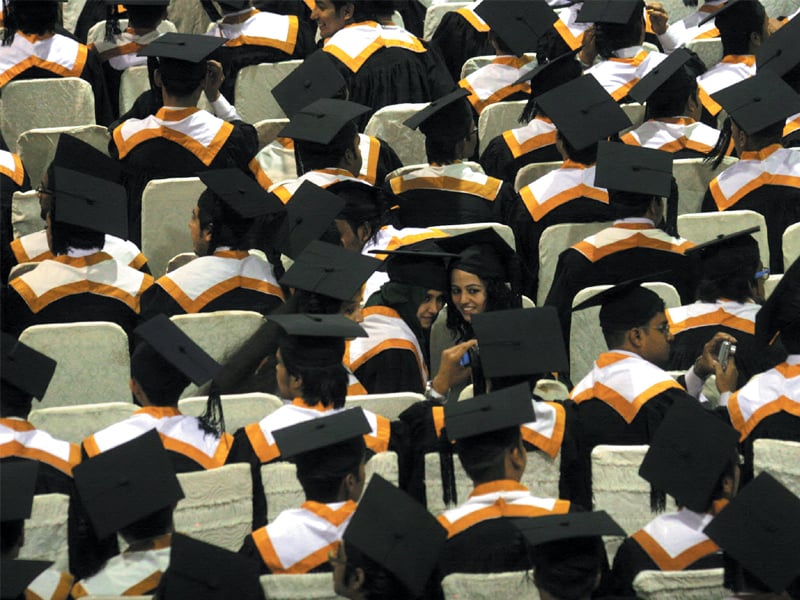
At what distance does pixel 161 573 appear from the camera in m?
4.76

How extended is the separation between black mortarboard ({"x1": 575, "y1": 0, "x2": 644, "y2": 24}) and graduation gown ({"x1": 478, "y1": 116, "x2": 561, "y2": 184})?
29.5 inches

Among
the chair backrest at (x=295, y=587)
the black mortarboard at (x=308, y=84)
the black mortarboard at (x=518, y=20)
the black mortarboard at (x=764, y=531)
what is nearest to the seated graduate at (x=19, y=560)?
the chair backrest at (x=295, y=587)

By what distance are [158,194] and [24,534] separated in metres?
2.26

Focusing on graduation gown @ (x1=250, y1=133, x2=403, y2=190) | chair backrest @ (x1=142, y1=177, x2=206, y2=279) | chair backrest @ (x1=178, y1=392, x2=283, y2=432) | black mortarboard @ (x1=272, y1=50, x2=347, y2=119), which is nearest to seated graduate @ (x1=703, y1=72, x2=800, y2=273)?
graduation gown @ (x1=250, y1=133, x2=403, y2=190)

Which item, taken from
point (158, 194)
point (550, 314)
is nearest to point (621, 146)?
point (550, 314)

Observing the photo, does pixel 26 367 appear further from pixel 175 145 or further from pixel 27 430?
pixel 175 145

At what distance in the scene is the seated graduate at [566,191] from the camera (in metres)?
7.10

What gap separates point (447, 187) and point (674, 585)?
9.88 ft

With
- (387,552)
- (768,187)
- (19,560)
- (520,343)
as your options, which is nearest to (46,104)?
(520,343)

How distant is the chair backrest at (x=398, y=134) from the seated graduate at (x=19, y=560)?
10.7 feet

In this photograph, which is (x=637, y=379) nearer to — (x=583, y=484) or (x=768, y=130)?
(x=583, y=484)

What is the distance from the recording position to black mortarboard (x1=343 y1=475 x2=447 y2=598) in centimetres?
468

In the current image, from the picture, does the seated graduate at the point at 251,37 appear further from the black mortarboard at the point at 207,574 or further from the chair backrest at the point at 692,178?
the black mortarboard at the point at 207,574

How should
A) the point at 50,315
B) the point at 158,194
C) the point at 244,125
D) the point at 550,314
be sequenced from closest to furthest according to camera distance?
the point at 550,314 < the point at 50,315 < the point at 158,194 < the point at 244,125
